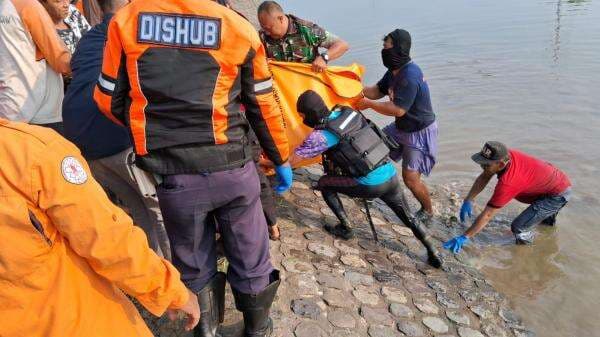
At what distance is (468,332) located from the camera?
3727 mm

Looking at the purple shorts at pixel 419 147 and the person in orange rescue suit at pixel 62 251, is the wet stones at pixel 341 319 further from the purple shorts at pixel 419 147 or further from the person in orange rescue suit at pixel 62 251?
the purple shorts at pixel 419 147

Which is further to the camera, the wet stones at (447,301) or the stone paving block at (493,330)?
the wet stones at (447,301)

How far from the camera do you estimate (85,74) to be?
2.85 meters

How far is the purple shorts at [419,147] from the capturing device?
513 centimetres

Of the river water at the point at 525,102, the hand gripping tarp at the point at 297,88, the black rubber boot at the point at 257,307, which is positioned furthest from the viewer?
the river water at the point at 525,102

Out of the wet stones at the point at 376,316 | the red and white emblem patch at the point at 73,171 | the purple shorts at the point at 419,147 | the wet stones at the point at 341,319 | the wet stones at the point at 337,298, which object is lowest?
the wet stones at the point at 376,316

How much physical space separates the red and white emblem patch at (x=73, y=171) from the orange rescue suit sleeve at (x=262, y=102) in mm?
1089

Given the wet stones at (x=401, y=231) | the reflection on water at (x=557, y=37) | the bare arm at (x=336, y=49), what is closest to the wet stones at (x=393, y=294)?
the wet stones at (x=401, y=231)

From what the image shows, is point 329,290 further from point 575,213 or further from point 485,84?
point 485,84

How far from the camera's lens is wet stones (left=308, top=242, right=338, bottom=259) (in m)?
4.34

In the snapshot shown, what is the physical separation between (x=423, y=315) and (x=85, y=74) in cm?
296

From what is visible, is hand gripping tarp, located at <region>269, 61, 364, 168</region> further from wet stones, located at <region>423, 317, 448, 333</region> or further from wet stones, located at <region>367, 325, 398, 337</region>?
wet stones, located at <region>423, 317, 448, 333</region>

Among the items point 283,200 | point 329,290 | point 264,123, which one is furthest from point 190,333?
point 283,200

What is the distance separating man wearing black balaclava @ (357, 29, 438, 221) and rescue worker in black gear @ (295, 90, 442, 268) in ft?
2.81
